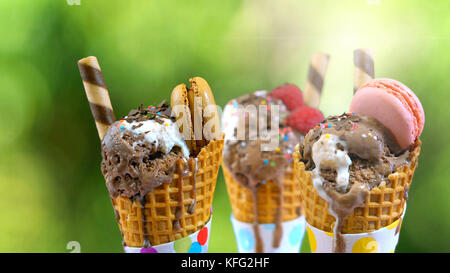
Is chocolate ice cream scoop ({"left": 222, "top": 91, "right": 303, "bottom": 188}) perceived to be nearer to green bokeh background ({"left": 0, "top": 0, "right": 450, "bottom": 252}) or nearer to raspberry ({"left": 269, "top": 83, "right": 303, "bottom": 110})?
raspberry ({"left": 269, "top": 83, "right": 303, "bottom": 110})

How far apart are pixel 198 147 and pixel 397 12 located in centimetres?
99

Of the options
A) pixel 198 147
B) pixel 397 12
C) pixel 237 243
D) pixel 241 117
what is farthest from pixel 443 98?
pixel 237 243

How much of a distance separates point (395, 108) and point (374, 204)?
0.34 metres

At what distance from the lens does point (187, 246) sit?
1.49 metres

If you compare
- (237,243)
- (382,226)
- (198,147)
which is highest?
(198,147)

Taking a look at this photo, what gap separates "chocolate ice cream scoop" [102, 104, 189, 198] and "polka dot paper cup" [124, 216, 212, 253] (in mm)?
230

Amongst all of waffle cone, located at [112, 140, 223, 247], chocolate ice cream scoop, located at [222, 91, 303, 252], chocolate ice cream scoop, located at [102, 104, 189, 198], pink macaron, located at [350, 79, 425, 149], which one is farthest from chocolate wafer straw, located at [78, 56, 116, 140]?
pink macaron, located at [350, 79, 425, 149]

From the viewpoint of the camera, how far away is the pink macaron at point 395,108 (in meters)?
1.32

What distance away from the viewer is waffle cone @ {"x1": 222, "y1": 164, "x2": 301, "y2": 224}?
185cm

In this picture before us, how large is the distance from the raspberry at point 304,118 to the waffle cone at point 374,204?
1.21 ft

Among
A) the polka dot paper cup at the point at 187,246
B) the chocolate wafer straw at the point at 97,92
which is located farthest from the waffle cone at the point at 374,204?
the chocolate wafer straw at the point at 97,92

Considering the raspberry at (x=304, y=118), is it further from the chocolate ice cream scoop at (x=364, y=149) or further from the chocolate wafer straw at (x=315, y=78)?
the chocolate ice cream scoop at (x=364, y=149)

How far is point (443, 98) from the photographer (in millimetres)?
1572
